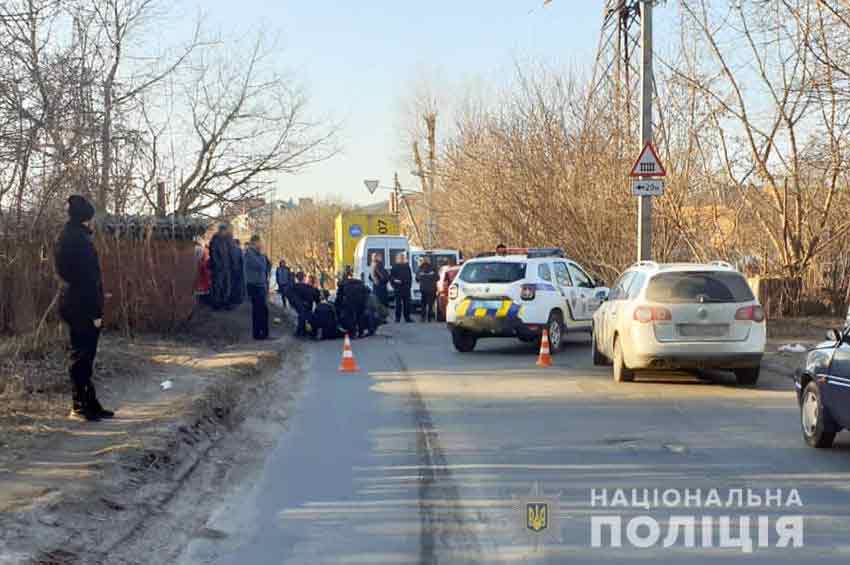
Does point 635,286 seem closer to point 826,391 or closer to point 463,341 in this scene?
point 463,341

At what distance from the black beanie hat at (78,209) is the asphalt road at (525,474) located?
289 cm

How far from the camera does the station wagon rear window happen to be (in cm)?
1283

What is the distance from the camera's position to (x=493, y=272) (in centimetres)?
1752

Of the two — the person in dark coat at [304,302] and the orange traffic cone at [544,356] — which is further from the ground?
the person in dark coat at [304,302]

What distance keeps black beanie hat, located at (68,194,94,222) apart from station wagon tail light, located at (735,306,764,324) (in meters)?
7.85

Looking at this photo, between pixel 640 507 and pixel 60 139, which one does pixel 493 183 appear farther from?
pixel 640 507

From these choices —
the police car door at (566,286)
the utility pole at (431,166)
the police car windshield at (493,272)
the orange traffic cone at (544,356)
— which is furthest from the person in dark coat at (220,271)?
the utility pole at (431,166)

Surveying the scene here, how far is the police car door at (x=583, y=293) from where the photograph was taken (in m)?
18.3

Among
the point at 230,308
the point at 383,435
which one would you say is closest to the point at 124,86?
the point at 383,435

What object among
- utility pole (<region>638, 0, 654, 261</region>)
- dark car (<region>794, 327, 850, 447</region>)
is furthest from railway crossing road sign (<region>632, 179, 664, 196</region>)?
dark car (<region>794, 327, 850, 447</region>)

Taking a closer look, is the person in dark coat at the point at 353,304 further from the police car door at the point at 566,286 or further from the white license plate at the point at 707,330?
the white license plate at the point at 707,330

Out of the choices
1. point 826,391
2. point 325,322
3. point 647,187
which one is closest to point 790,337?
point 647,187

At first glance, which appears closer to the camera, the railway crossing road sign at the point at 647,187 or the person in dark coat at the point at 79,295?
the person in dark coat at the point at 79,295

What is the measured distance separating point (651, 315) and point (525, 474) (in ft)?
17.9
